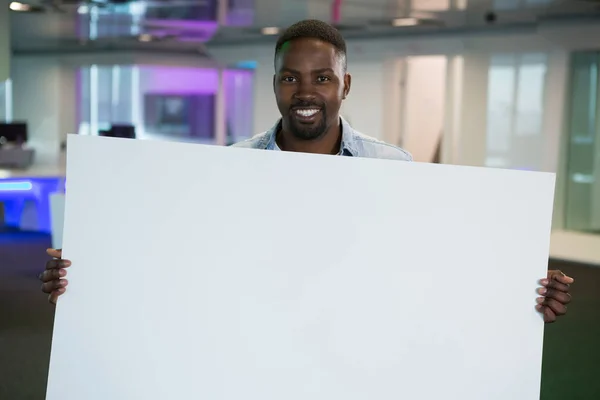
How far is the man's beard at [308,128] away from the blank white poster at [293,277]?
0.98ft

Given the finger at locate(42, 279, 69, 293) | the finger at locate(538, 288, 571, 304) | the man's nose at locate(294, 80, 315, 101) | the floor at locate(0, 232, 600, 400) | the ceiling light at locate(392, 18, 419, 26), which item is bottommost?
the floor at locate(0, 232, 600, 400)

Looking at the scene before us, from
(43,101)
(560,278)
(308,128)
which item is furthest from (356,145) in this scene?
(43,101)

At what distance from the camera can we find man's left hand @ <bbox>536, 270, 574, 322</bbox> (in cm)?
164

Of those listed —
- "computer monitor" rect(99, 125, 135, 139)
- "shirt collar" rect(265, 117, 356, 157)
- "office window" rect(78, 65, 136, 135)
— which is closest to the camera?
"shirt collar" rect(265, 117, 356, 157)

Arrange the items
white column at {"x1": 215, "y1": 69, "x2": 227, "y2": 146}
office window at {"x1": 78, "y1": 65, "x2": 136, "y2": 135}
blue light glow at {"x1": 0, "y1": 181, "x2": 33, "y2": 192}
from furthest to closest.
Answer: office window at {"x1": 78, "y1": 65, "x2": 136, "y2": 135} → white column at {"x1": 215, "y1": 69, "x2": 227, "y2": 146} → blue light glow at {"x1": 0, "y1": 181, "x2": 33, "y2": 192}

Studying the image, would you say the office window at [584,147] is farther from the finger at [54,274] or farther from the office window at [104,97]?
the office window at [104,97]

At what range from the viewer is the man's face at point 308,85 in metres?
1.96

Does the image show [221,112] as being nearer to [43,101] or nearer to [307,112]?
[43,101]

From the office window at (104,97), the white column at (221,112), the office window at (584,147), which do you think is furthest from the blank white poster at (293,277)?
the office window at (104,97)

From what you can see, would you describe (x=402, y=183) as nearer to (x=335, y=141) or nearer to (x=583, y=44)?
(x=335, y=141)

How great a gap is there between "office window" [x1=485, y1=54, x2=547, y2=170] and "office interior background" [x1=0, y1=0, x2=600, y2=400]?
2cm

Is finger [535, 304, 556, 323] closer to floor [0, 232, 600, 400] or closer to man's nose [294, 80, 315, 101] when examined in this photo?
man's nose [294, 80, 315, 101]

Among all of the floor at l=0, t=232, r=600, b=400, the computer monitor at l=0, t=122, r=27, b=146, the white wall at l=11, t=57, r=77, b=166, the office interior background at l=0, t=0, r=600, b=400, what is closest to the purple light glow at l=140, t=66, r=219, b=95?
the office interior background at l=0, t=0, r=600, b=400

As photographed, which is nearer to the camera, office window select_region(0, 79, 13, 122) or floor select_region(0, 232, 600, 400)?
floor select_region(0, 232, 600, 400)
